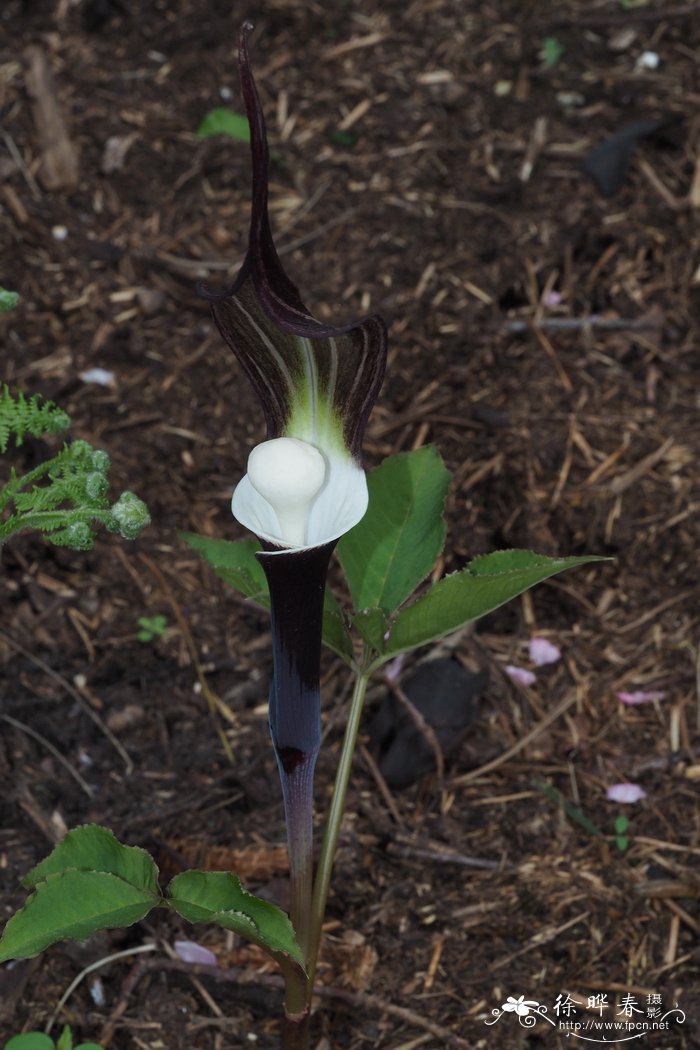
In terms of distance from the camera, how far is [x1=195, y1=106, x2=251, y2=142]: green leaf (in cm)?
353

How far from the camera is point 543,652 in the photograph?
8.52ft

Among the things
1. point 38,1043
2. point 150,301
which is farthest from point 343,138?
point 38,1043

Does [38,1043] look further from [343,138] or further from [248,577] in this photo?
[343,138]

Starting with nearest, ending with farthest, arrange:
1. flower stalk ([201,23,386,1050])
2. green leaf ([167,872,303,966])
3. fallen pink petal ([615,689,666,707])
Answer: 1. flower stalk ([201,23,386,1050])
2. green leaf ([167,872,303,966])
3. fallen pink petal ([615,689,666,707])

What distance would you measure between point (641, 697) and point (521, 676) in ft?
0.85

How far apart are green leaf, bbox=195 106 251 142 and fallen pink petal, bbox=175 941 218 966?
2427 millimetres

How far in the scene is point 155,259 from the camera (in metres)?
3.31

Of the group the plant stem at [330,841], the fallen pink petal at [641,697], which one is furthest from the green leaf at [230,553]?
the fallen pink petal at [641,697]

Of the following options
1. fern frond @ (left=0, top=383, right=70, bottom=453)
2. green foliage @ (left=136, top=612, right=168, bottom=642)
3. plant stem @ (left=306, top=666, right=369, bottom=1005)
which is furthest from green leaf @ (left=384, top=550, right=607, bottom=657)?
green foliage @ (left=136, top=612, right=168, bottom=642)

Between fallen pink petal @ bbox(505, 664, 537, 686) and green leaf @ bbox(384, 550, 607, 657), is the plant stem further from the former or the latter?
fallen pink petal @ bbox(505, 664, 537, 686)

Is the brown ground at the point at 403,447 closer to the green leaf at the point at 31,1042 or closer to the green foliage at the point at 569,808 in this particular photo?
the green foliage at the point at 569,808

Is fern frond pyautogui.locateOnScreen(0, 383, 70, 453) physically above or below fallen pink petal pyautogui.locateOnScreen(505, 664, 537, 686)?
above

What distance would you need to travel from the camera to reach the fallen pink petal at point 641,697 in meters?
2.48

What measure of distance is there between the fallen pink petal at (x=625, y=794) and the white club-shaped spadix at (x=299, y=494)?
1.11m
